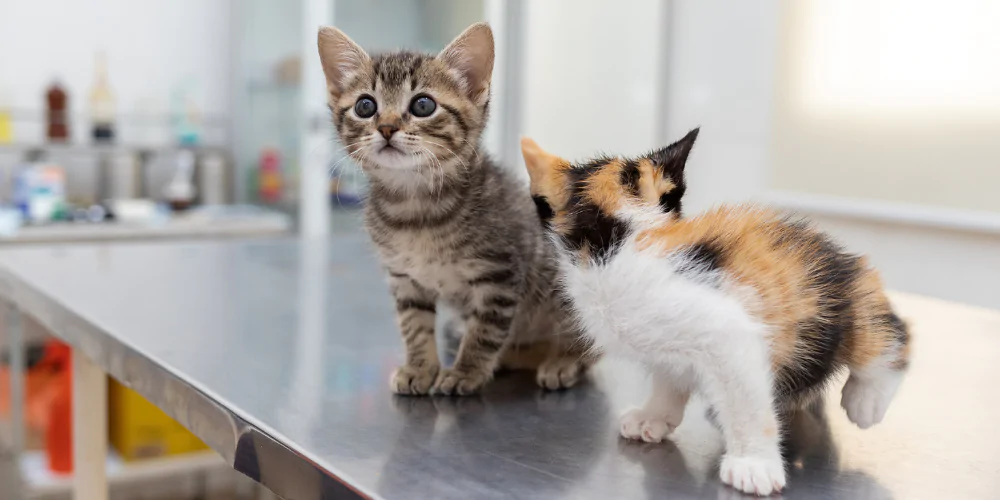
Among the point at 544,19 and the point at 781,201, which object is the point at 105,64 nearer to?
the point at 544,19

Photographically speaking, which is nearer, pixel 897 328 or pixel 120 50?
pixel 897 328

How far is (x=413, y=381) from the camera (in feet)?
2.72

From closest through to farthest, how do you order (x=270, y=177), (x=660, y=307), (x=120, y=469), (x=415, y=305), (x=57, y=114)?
(x=660, y=307) → (x=415, y=305) → (x=120, y=469) → (x=57, y=114) → (x=270, y=177)

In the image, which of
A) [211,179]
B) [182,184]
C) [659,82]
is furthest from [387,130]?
[211,179]

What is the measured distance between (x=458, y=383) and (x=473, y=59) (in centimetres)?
32

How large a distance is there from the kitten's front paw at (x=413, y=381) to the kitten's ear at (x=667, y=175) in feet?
1.10

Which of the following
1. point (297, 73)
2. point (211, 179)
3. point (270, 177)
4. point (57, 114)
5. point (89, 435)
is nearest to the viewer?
point (89, 435)

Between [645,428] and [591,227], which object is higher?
[591,227]

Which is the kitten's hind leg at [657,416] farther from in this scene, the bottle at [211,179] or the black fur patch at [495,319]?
the bottle at [211,179]

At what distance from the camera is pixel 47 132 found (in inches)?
116

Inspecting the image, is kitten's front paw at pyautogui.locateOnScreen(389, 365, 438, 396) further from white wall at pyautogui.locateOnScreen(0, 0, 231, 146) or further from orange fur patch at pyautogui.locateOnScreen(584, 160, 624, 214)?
white wall at pyautogui.locateOnScreen(0, 0, 231, 146)

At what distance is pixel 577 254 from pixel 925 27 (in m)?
2.01

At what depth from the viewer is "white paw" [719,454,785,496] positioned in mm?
570

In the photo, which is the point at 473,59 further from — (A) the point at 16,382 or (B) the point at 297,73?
(B) the point at 297,73
